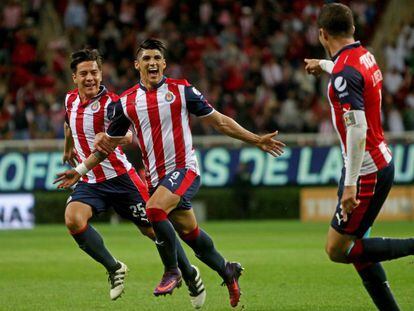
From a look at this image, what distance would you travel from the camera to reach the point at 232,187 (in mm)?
21500

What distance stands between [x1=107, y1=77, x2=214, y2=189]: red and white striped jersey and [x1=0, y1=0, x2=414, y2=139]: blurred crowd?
13.0 metres

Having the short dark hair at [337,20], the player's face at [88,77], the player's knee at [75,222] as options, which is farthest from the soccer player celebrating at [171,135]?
the short dark hair at [337,20]

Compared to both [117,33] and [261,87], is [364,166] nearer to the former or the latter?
[261,87]

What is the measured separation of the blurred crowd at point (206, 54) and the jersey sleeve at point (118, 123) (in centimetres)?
1290

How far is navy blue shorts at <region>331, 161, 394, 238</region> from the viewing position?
23.1 ft

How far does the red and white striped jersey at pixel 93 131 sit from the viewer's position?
32.4ft

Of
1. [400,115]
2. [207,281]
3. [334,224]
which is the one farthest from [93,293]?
[400,115]

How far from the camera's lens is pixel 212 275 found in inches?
463

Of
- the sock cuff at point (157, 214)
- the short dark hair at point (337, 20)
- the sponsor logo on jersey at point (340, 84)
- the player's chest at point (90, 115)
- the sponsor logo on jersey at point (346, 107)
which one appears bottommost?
the sock cuff at point (157, 214)

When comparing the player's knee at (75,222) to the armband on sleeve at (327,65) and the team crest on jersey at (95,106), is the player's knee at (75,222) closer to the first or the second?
the team crest on jersey at (95,106)

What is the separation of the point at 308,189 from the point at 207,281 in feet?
34.3

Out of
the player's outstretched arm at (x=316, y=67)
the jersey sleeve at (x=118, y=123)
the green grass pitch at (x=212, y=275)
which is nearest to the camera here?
the player's outstretched arm at (x=316, y=67)

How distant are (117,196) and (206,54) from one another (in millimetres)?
14096

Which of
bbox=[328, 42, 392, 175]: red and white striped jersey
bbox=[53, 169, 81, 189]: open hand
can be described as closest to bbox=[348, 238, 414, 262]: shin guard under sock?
bbox=[328, 42, 392, 175]: red and white striped jersey
